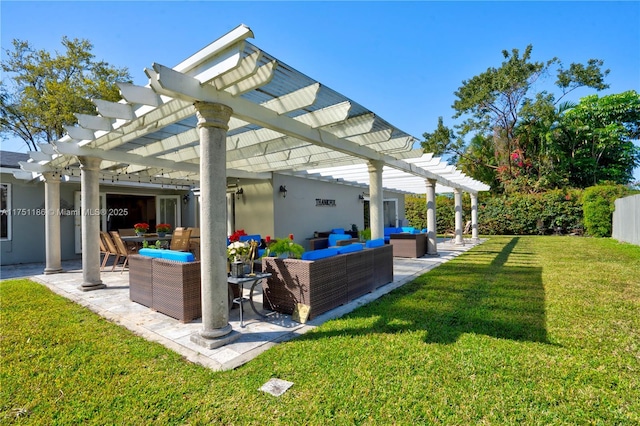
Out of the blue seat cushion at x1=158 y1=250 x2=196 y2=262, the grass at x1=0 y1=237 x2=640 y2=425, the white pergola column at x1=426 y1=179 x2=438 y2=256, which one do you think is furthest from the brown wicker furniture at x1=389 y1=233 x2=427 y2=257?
the blue seat cushion at x1=158 y1=250 x2=196 y2=262

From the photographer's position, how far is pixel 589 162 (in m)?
22.0

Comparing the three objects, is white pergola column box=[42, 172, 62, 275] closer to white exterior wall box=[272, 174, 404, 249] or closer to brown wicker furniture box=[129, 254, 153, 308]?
brown wicker furniture box=[129, 254, 153, 308]

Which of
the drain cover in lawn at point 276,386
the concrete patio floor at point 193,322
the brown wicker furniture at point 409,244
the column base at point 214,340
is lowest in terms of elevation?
the drain cover in lawn at point 276,386

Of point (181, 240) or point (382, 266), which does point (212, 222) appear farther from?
point (181, 240)

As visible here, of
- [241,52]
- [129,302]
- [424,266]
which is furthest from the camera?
[424,266]

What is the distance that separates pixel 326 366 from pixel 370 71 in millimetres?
10285

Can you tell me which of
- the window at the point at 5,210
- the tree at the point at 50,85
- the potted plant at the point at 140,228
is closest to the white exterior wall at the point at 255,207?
the potted plant at the point at 140,228

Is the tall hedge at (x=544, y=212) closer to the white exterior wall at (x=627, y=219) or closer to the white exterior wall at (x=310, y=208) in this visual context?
the white exterior wall at (x=627, y=219)

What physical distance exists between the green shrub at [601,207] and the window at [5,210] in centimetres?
2428

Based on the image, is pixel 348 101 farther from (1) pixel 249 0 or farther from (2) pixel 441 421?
(2) pixel 441 421

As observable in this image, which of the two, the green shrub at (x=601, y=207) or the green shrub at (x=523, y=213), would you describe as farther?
the green shrub at (x=523, y=213)

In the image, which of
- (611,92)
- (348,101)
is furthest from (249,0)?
(611,92)

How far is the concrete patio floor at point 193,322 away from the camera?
11.3 ft

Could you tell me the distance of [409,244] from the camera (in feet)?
35.3
